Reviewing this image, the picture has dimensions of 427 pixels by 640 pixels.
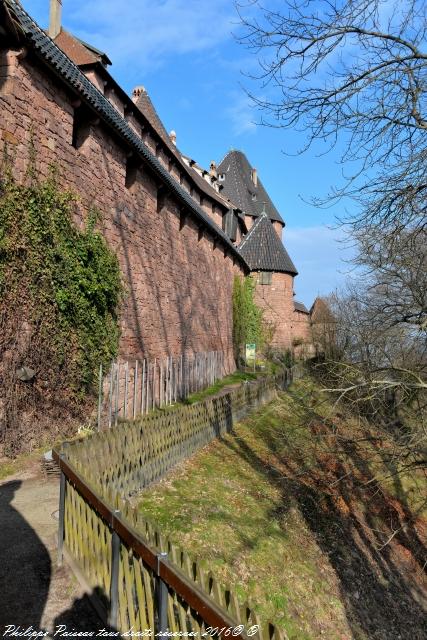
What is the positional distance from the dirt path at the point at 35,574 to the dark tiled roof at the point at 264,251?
25041mm

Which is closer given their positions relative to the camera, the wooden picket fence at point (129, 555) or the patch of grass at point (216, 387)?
the wooden picket fence at point (129, 555)


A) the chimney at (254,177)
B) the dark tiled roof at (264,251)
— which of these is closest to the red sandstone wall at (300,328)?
the dark tiled roof at (264,251)

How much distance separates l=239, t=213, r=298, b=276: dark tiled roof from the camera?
2914cm

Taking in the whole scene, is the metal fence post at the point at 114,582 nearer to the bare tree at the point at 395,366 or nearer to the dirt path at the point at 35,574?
the dirt path at the point at 35,574

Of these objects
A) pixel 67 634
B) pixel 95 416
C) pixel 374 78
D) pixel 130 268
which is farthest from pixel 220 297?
pixel 67 634

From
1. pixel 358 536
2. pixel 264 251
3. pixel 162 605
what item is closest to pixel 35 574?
pixel 162 605

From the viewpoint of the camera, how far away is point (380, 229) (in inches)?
207

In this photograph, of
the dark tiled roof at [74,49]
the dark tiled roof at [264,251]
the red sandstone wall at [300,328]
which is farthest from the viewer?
the red sandstone wall at [300,328]

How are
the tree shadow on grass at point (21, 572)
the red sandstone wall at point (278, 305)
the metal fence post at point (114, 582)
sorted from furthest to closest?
the red sandstone wall at point (278, 305) → the tree shadow on grass at point (21, 572) → the metal fence post at point (114, 582)

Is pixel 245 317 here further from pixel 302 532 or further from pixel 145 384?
pixel 302 532

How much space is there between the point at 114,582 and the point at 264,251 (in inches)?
1095

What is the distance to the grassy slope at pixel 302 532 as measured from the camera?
525 centimetres

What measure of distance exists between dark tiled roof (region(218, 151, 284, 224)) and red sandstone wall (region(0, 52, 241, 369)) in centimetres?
2005

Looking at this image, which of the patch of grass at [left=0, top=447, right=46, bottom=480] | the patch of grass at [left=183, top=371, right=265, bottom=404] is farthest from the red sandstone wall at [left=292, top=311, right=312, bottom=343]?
the patch of grass at [left=0, top=447, right=46, bottom=480]
